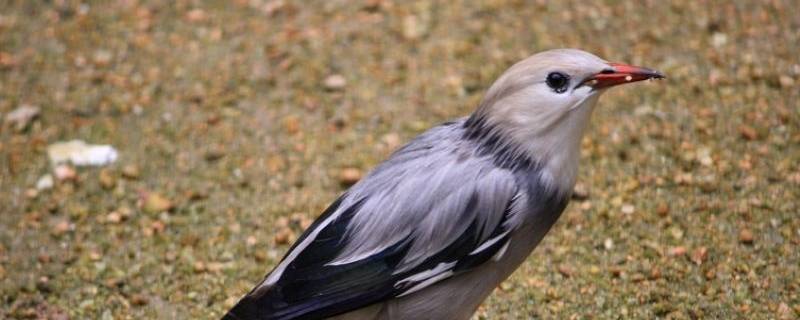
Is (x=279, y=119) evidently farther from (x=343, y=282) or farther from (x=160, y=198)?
(x=343, y=282)

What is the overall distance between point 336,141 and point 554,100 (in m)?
2.04

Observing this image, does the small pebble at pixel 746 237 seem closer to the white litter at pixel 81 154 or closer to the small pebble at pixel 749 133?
the small pebble at pixel 749 133

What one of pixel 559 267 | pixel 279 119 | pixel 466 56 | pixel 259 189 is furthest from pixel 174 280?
pixel 466 56

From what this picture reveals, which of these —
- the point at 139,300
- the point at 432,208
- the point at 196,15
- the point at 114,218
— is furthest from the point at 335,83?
the point at 432,208

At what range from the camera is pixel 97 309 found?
4.26 metres

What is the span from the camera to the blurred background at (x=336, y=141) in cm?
424

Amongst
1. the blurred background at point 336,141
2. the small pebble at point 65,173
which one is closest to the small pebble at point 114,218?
the blurred background at point 336,141

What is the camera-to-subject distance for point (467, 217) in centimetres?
336

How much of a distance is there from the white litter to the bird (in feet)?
6.55

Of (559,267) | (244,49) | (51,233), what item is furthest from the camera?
(244,49)

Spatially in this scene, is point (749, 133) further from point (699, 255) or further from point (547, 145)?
point (547, 145)

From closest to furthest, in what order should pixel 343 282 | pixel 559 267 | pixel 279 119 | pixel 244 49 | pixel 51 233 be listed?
pixel 343 282
pixel 559 267
pixel 51 233
pixel 279 119
pixel 244 49

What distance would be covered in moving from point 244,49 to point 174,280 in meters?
1.84

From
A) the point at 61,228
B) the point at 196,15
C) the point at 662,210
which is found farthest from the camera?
the point at 196,15
